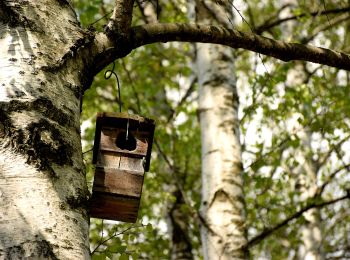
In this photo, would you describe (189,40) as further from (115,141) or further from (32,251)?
(32,251)

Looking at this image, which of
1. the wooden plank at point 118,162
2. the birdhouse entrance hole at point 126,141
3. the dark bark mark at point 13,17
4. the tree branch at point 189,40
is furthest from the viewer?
the birdhouse entrance hole at point 126,141

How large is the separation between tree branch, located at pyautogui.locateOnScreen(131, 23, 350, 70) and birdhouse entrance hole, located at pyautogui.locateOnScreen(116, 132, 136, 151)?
1.56 ft

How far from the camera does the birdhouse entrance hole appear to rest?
8.29 ft

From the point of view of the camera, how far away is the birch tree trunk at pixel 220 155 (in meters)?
3.61

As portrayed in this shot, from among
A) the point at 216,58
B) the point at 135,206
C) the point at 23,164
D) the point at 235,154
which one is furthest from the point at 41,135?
the point at 216,58

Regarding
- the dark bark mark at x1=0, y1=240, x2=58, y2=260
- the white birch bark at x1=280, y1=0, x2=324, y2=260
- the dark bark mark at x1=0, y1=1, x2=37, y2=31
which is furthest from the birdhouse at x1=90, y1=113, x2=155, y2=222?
the white birch bark at x1=280, y1=0, x2=324, y2=260

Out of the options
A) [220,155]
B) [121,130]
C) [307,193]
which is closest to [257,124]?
[307,193]

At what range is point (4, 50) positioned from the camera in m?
1.90

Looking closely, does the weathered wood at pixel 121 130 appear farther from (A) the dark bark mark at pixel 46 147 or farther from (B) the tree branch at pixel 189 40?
(A) the dark bark mark at pixel 46 147

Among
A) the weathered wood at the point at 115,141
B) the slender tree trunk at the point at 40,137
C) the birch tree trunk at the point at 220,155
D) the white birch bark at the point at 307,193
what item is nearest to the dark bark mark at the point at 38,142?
the slender tree trunk at the point at 40,137

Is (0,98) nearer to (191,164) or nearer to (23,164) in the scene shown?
(23,164)

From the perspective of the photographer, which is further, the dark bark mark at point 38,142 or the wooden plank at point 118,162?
the wooden plank at point 118,162

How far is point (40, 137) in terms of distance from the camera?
1.71 meters

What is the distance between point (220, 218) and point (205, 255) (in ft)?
0.90
